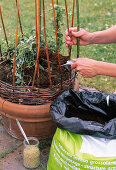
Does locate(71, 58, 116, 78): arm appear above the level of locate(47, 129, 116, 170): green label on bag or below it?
above

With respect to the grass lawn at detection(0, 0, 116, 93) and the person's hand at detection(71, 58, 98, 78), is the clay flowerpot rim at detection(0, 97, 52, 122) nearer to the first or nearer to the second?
the person's hand at detection(71, 58, 98, 78)

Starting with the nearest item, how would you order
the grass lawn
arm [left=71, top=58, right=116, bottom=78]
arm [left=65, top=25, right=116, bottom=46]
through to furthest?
arm [left=71, top=58, right=116, bottom=78], arm [left=65, top=25, right=116, bottom=46], the grass lawn

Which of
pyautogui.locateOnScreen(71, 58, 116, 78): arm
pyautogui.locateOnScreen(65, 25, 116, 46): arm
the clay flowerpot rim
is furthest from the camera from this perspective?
pyautogui.locateOnScreen(65, 25, 116, 46): arm

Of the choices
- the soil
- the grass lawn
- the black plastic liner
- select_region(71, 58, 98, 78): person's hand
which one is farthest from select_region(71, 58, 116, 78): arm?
the grass lawn

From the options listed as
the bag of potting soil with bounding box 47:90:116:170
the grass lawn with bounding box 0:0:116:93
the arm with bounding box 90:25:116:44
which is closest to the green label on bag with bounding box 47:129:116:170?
the bag of potting soil with bounding box 47:90:116:170

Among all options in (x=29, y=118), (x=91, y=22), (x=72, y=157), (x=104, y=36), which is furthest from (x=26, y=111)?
(x=91, y=22)

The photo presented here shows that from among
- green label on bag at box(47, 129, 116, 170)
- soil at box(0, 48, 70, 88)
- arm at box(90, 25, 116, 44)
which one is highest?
arm at box(90, 25, 116, 44)

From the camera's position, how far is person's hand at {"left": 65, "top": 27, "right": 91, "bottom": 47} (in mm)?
2018

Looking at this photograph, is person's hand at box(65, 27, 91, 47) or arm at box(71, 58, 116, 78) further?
person's hand at box(65, 27, 91, 47)

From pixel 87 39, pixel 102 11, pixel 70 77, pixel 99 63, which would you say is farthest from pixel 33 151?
pixel 102 11

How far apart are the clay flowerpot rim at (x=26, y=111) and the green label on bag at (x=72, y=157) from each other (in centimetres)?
Answer: 26

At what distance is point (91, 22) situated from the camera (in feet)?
15.2

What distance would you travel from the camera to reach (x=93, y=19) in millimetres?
4750

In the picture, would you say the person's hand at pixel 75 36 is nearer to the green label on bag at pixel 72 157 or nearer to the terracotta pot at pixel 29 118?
the terracotta pot at pixel 29 118
